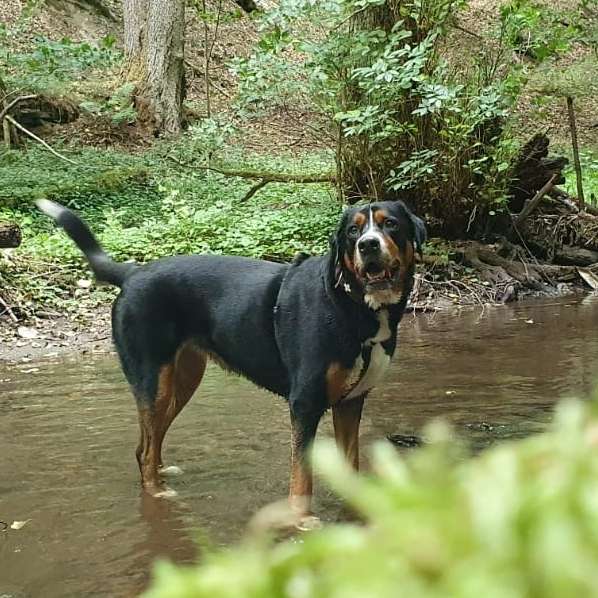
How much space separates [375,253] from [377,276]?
5.5 inches

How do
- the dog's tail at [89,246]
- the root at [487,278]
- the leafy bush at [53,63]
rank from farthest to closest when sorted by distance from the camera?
Result: the leafy bush at [53,63]
the root at [487,278]
the dog's tail at [89,246]

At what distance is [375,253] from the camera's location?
15.9 feet

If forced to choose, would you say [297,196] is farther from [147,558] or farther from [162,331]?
[147,558]

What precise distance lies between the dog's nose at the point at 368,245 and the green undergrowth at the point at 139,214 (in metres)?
5.99

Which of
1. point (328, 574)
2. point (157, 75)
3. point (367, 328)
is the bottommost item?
point (367, 328)

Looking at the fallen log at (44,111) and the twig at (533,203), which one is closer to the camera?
the twig at (533,203)

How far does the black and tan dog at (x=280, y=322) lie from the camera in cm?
492

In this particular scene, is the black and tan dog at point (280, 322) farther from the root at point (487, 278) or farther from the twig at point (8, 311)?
the root at point (487, 278)

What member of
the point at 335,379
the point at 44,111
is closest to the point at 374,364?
the point at 335,379

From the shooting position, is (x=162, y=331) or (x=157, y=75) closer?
(x=162, y=331)

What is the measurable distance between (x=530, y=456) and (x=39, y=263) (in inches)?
426

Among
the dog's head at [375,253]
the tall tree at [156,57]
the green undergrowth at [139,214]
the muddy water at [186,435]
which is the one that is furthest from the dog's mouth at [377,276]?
the tall tree at [156,57]

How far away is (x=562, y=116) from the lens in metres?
24.9

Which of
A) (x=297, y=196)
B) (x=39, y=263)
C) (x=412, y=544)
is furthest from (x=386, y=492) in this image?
(x=297, y=196)
